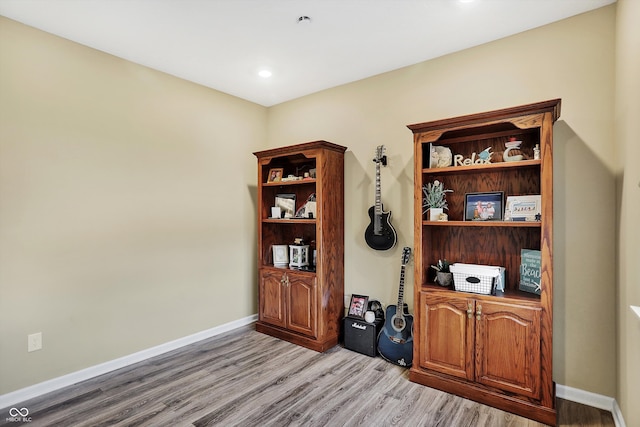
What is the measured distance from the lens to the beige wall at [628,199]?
1800mm

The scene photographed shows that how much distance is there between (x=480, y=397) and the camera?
237cm

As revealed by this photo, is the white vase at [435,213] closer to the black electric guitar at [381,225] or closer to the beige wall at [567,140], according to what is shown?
the beige wall at [567,140]

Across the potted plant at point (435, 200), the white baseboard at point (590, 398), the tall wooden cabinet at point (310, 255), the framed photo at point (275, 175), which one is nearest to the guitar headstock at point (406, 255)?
the potted plant at point (435, 200)

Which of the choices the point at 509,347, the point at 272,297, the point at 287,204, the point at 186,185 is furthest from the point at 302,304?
the point at 509,347

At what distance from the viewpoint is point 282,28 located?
2553mm

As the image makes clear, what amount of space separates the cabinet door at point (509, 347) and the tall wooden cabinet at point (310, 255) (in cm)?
145

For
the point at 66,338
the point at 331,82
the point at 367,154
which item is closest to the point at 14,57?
the point at 66,338

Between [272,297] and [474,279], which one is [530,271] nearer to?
[474,279]

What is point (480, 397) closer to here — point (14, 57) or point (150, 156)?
point (150, 156)

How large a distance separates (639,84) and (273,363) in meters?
3.22

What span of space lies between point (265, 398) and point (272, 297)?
4.41 ft

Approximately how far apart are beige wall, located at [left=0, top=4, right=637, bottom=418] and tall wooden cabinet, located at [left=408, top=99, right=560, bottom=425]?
0.29 metres

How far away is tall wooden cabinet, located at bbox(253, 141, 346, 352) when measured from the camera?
3312 mm

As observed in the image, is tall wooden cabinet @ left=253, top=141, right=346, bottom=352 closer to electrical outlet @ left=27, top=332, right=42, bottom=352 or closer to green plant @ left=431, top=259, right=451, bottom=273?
green plant @ left=431, top=259, right=451, bottom=273
